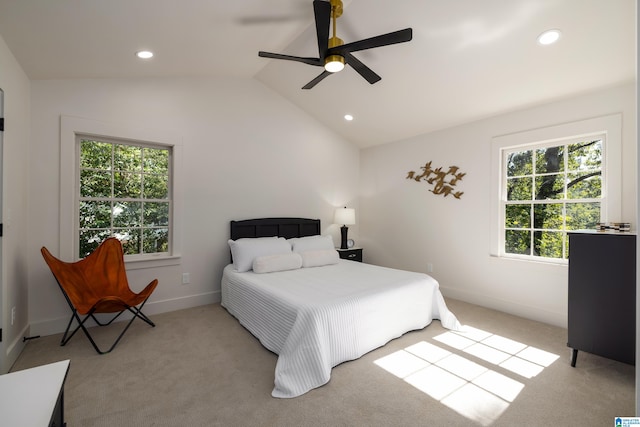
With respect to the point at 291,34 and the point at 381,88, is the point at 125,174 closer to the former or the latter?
the point at 291,34

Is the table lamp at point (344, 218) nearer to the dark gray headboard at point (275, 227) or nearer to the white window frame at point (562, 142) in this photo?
the dark gray headboard at point (275, 227)

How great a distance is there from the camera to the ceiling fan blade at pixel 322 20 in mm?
2006

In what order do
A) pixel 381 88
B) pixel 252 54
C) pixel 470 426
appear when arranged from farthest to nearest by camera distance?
pixel 381 88, pixel 252 54, pixel 470 426

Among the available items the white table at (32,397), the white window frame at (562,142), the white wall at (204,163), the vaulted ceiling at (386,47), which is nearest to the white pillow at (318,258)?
the white wall at (204,163)

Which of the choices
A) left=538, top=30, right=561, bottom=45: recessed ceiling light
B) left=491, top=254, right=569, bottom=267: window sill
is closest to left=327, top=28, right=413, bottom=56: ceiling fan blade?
left=538, top=30, right=561, bottom=45: recessed ceiling light

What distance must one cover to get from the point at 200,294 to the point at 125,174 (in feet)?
5.46

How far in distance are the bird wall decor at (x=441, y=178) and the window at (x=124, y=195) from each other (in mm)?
3469

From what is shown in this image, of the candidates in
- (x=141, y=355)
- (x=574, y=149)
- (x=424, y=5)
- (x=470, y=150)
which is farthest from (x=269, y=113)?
(x=574, y=149)

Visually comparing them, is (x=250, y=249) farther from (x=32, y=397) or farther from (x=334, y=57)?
(x=32, y=397)

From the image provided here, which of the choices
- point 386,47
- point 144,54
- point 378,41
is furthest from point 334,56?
point 144,54

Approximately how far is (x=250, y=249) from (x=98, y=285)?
4.97ft

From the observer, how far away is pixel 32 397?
0.97 m

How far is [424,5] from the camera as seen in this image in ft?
8.25

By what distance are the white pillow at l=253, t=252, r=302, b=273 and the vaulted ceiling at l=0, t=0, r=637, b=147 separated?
2.24 metres
